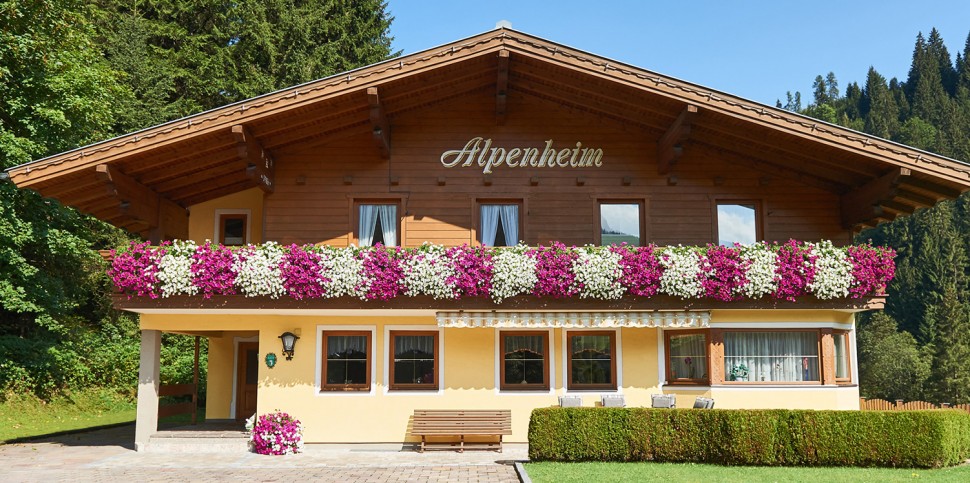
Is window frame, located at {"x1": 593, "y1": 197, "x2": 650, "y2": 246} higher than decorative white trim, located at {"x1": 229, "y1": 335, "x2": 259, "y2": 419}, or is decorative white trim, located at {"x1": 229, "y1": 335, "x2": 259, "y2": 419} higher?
window frame, located at {"x1": 593, "y1": 197, "x2": 650, "y2": 246}

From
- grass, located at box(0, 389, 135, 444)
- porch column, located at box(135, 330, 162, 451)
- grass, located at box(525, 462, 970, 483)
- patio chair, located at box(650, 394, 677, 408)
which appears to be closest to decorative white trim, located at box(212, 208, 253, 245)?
porch column, located at box(135, 330, 162, 451)

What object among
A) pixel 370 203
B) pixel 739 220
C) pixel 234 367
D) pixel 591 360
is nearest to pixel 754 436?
pixel 591 360

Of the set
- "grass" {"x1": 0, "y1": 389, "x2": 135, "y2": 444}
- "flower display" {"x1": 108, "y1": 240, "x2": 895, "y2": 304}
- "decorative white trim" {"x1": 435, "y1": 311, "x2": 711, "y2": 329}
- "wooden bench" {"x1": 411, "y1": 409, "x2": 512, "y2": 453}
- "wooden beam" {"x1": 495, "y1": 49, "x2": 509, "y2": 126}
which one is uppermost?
"wooden beam" {"x1": 495, "y1": 49, "x2": 509, "y2": 126}

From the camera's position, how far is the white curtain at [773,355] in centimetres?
1563

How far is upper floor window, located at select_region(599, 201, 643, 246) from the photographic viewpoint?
17.1 metres

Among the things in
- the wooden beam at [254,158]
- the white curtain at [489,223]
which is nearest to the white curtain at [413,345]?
the white curtain at [489,223]

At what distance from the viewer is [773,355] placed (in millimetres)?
15727

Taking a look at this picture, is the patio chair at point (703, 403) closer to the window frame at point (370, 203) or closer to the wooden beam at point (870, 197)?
the wooden beam at point (870, 197)

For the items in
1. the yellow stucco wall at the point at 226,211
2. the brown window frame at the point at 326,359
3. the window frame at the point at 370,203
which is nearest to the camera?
the brown window frame at the point at 326,359

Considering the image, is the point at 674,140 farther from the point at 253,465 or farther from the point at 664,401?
the point at 253,465

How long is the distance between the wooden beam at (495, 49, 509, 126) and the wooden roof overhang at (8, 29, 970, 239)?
0.03 meters

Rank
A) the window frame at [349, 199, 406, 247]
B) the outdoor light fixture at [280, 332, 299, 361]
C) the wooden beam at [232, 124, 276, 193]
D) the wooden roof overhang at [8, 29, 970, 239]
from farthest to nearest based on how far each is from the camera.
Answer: the window frame at [349, 199, 406, 247] < the outdoor light fixture at [280, 332, 299, 361] < the wooden beam at [232, 124, 276, 193] < the wooden roof overhang at [8, 29, 970, 239]

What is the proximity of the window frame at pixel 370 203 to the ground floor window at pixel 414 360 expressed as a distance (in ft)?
6.66

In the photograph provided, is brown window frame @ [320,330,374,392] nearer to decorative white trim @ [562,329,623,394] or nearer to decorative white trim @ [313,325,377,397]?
decorative white trim @ [313,325,377,397]
